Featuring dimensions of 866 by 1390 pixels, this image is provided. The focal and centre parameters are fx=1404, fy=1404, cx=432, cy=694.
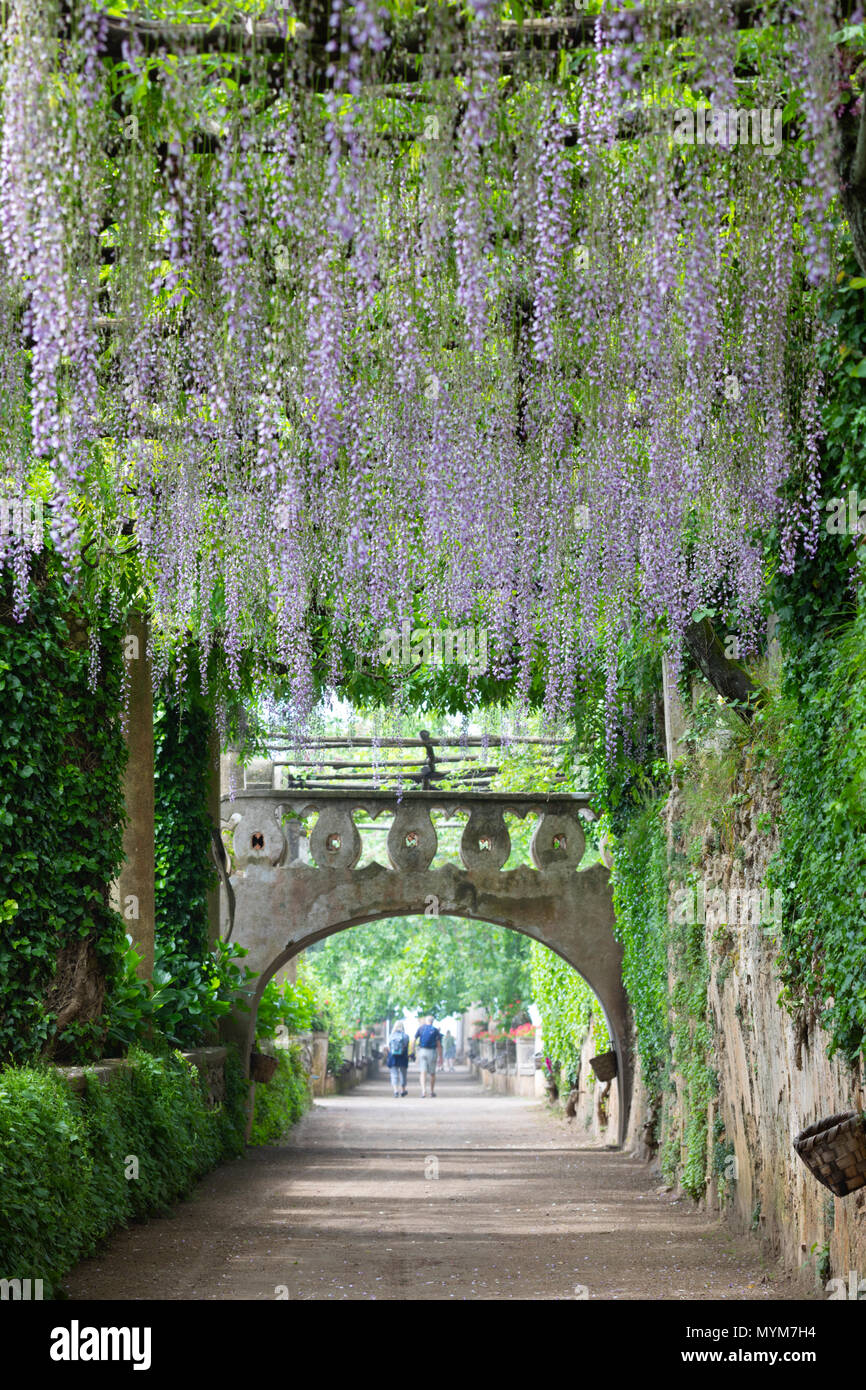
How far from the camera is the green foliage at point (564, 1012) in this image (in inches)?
500

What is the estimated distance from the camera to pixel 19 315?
4145 mm

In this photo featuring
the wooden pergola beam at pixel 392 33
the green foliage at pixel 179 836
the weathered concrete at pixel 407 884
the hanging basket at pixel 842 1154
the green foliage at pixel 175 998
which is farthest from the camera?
the weathered concrete at pixel 407 884

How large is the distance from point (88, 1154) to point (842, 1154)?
3097 millimetres

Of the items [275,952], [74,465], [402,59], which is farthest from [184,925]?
[402,59]

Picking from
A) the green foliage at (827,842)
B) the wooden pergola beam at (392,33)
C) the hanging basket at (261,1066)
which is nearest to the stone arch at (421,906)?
the hanging basket at (261,1066)

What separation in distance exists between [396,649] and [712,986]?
8.81ft

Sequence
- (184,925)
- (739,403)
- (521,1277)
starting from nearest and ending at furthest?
(739,403)
(521,1277)
(184,925)

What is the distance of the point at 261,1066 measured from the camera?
36.0 ft

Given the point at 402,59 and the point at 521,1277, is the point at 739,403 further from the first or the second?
the point at 521,1277

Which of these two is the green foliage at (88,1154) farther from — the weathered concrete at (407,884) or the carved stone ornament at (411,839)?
the carved stone ornament at (411,839)

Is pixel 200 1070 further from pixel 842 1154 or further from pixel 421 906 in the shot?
pixel 842 1154

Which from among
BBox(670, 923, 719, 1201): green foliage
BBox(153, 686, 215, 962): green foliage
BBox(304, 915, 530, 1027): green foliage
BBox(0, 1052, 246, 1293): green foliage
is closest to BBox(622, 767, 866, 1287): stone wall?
BBox(670, 923, 719, 1201): green foliage

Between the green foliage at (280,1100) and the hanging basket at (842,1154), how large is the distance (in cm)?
800

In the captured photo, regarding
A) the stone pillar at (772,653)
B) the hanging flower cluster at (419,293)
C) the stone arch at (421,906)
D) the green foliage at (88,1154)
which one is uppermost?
the hanging flower cluster at (419,293)
